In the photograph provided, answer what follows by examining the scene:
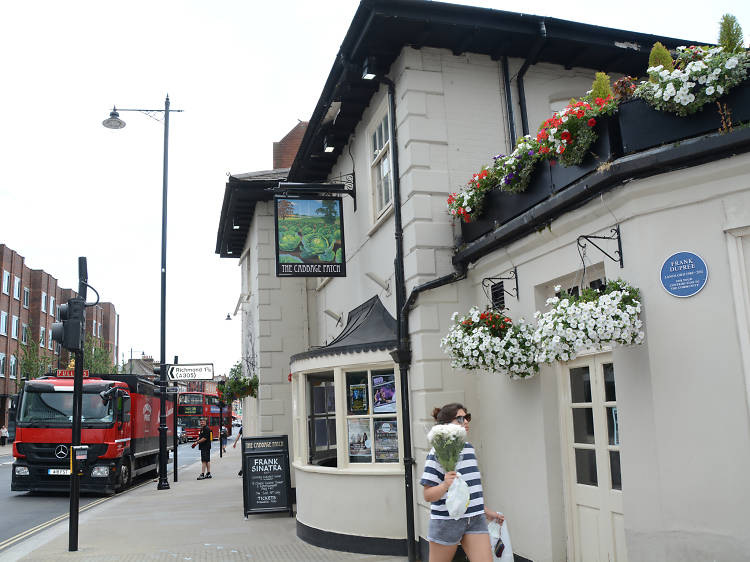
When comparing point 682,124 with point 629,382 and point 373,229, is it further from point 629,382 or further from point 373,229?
point 373,229

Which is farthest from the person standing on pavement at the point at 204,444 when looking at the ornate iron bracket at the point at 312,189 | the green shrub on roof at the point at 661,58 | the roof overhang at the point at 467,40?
the green shrub on roof at the point at 661,58

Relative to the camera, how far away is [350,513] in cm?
941

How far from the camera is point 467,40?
29.7 feet

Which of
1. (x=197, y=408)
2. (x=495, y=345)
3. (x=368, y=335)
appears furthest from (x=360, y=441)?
(x=197, y=408)

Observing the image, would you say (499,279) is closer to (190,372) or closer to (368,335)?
(368,335)

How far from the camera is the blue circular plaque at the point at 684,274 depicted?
17.6 ft

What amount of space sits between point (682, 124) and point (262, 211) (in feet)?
41.3

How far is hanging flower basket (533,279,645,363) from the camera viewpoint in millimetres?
5336

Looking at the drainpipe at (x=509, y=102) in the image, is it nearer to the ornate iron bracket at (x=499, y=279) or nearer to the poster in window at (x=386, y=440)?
the ornate iron bracket at (x=499, y=279)

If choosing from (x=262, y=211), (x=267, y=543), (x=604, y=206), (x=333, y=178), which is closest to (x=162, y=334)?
(x=262, y=211)

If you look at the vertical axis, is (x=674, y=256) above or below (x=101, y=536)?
above

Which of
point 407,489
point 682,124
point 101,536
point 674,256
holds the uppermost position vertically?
point 682,124

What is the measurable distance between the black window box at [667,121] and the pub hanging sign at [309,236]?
5984 millimetres

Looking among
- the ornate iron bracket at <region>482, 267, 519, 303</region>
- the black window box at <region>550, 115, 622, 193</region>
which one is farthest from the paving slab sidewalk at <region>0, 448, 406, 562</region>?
the black window box at <region>550, 115, 622, 193</region>
